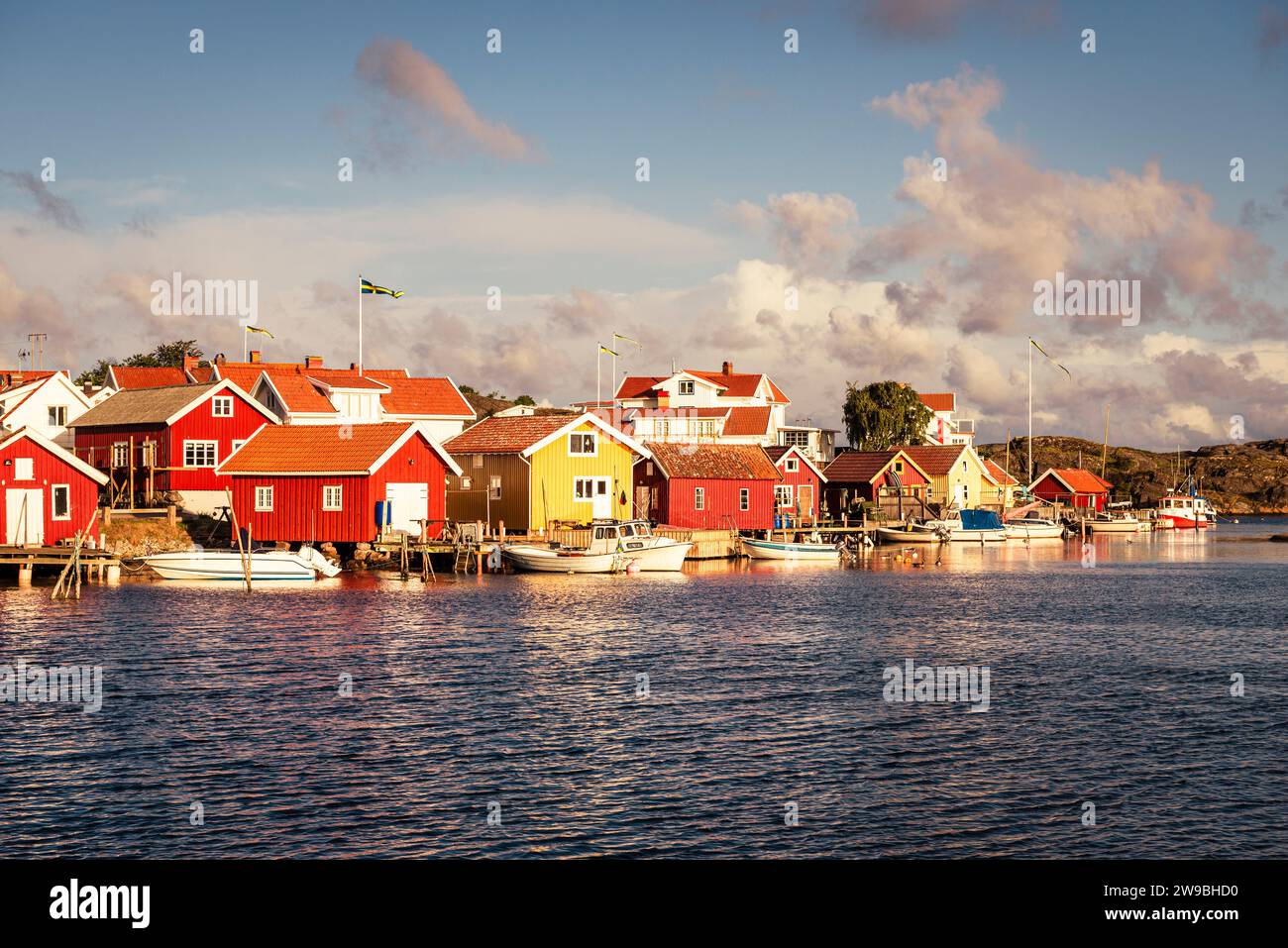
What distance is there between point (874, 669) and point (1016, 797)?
14221 millimetres

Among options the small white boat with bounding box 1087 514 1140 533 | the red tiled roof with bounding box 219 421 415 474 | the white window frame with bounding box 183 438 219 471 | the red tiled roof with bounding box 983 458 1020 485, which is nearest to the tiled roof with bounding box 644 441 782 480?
the red tiled roof with bounding box 219 421 415 474

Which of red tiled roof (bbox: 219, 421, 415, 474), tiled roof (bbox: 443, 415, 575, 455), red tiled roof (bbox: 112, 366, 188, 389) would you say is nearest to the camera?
red tiled roof (bbox: 219, 421, 415, 474)

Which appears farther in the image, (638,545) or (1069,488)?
(1069,488)

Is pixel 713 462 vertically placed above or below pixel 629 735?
above

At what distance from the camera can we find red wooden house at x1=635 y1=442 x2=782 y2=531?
275 ft

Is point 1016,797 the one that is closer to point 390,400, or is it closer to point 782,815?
point 782,815

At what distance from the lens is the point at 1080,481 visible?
153625 mm

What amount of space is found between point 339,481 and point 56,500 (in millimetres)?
13453

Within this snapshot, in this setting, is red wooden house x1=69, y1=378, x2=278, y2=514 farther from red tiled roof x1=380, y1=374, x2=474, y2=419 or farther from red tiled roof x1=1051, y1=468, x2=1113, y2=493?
red tiled roof x1=1051, y1=468, x2=1113, y2=493

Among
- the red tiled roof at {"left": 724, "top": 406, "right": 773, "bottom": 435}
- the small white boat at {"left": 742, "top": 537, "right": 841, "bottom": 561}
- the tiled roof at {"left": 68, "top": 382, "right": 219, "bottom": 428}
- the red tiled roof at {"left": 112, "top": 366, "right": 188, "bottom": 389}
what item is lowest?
the small white boat at {"left": 742, "top": 537, "right": 841, "bottom": 561}

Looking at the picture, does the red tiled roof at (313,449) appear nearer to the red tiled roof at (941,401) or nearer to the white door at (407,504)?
the white door at (407,504)

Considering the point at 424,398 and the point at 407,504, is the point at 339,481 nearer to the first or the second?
the point at 407,504

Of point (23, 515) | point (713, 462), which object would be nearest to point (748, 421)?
point (713, 462)

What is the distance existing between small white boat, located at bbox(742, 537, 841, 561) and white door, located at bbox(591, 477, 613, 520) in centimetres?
1043
